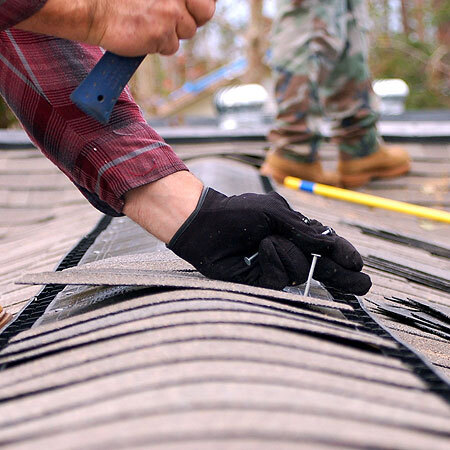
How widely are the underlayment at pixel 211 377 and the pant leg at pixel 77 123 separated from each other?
286mm

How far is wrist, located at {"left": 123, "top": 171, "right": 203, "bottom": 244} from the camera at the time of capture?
1454 mm

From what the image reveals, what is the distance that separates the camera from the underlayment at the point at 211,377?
0.77 m

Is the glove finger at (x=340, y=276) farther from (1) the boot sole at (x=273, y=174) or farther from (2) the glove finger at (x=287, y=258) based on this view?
(1) the boot sole at (x=273, y=174)

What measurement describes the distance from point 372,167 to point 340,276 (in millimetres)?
2481

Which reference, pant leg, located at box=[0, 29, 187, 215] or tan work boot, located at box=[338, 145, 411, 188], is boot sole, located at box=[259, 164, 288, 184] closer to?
tan work boot, located at box=[338, 145, 411, 188]

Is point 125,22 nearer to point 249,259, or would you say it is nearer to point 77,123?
point 77,123

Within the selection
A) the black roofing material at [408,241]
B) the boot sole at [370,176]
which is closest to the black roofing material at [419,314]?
the black roofing material at [408,241]

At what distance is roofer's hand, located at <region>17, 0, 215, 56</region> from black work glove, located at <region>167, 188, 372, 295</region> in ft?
1.21

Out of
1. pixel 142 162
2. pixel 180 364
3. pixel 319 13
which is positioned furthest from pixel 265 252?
pixel 319 13

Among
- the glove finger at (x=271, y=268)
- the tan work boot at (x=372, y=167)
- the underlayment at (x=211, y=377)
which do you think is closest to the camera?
the underlayment at (x=211, y=377)

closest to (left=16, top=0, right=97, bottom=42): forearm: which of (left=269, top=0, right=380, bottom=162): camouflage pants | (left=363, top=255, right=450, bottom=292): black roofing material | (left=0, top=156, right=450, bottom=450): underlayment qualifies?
(left=0, top=156, right=450, bottom=450): underlayment

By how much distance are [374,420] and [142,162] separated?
891 mm

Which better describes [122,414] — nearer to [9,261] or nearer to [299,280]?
[299,280]

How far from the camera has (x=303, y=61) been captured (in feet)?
11.3
